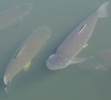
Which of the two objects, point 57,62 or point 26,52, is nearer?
point 57,62

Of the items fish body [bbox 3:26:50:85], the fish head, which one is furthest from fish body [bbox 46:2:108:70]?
fish body [bbox 3:26:50:85]

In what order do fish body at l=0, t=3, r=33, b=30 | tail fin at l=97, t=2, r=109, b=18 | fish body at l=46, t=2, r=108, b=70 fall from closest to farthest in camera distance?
fish body at l=46, t=2, r=108, b=70
tail fin at l=97, t=2, r=109, b=18
fish body at l=0, t=3, r=33, b=30

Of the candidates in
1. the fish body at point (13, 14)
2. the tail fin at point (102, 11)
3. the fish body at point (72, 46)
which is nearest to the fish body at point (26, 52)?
the fish body at point (72, 46)

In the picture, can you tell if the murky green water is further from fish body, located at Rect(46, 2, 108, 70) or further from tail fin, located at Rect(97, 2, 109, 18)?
fish body, located at Rect(46, 2, 108, 70)

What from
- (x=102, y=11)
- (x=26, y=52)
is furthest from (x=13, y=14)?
(x=102, y=11)

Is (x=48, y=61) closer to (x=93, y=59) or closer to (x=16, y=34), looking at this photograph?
(x=93, y=59)

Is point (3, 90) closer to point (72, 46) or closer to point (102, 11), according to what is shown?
point (72, 46)

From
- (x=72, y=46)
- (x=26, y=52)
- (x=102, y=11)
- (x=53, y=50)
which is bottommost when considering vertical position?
(x=102, y=11)
